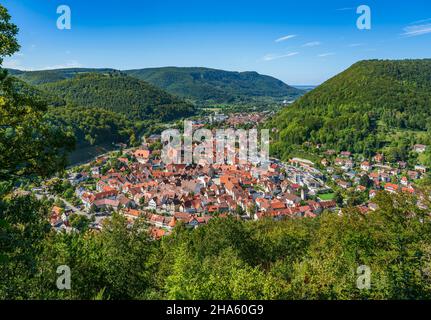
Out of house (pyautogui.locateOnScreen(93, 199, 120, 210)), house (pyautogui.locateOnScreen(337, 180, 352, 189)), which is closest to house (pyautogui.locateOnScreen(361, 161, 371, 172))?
house (pyautogui.locateOnScreen(337, 180, 352, 189))

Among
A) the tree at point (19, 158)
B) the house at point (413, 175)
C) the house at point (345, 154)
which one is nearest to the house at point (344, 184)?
the house at point (413, 175)

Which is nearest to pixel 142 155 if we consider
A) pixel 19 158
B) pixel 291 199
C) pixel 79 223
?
pixel 291 199

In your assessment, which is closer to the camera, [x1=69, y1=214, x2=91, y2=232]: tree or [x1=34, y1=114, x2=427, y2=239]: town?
[x1=69, y1=214, x2=91, y2=232]: tree

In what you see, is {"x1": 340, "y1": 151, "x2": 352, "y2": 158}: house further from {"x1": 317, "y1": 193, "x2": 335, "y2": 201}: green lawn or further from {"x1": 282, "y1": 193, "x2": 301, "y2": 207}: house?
{"x1": 282, "y1": 193, "x2": 301, "y2": 207}: house

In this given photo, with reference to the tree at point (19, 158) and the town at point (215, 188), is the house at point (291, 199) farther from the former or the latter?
the tree at point (19, 158)
